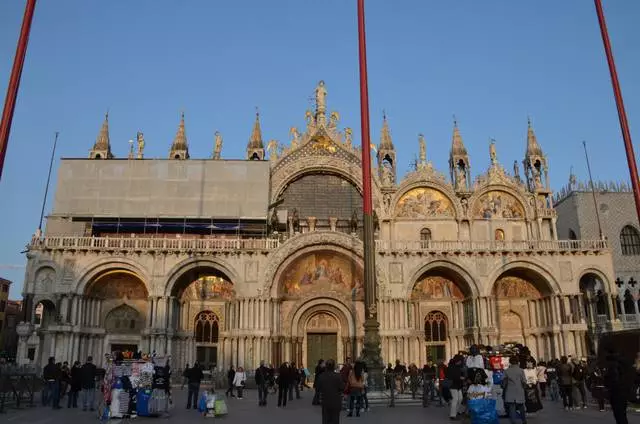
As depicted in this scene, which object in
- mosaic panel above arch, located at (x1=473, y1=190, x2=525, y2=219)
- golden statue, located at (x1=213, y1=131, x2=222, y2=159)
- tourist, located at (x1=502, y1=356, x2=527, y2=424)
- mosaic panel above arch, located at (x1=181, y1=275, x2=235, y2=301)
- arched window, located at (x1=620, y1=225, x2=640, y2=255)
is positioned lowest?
tourist, located at (x1=502, y1=356, x2=527, y2=424)

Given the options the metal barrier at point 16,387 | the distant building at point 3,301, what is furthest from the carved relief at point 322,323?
the distant building at point 3,301

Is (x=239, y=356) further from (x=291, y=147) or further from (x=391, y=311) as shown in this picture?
(x=291, y=147)

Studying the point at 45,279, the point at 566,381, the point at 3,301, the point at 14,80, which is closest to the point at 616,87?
the point at 566,381

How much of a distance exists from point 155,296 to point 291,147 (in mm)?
13781

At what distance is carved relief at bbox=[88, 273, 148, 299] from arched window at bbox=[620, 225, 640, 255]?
116 feet

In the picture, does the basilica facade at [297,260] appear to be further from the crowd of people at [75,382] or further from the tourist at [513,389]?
the tourist at [513,389]

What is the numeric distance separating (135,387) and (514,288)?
27487 millimetres

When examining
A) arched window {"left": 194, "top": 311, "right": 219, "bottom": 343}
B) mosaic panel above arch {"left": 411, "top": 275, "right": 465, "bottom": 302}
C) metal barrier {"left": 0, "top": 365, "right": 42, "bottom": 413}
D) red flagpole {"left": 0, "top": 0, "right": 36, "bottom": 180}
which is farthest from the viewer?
mosaic panel above arch {"left": 411, "top": 275, "right": 465, "bottom": 302}

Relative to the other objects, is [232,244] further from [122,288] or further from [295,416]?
[295,416]

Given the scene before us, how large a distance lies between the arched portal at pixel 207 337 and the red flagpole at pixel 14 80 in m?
20.4

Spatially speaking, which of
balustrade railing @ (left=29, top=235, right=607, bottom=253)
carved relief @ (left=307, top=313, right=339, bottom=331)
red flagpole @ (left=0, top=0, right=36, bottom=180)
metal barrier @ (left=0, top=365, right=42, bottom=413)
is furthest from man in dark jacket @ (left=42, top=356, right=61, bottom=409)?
carved relief @ (left=307, top=313, right=339, bottom=331)

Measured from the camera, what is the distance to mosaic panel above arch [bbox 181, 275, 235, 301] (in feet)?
115

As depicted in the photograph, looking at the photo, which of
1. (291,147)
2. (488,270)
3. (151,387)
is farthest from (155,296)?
(488,270)

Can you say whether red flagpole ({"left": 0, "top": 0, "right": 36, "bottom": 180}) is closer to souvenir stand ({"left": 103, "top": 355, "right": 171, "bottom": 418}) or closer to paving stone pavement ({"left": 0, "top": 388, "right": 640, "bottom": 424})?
souvenir stand ({"left": 103, "top": 355, "right": 171, "bottom": 418})
